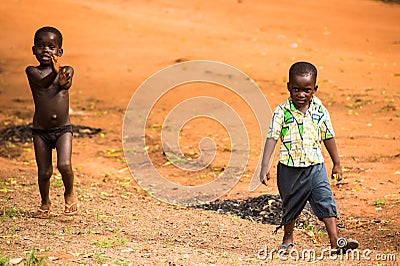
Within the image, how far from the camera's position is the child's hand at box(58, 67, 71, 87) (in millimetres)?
5491

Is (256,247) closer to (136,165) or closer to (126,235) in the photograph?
(126,235)

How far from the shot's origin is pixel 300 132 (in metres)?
4.71

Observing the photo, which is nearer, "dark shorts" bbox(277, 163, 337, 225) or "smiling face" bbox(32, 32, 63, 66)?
"dark shorts" bbox(277, 163, 337, 225)

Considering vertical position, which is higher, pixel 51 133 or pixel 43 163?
pixel 51 133

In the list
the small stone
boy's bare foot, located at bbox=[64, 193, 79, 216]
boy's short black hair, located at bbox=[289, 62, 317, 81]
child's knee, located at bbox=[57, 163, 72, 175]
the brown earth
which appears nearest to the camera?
the small stone

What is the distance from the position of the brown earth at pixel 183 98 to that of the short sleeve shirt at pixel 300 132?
0.74 meters

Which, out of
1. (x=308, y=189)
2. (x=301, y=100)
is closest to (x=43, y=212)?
(x=308, y=189)

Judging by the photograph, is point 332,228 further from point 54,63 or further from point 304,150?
point 54,63

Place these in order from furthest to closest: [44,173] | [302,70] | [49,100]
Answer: [44,173], [49,100], [302,70]

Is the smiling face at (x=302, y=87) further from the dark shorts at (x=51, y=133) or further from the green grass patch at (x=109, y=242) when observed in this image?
the dark shorts at (x=51, y=133)

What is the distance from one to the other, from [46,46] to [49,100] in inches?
18.0

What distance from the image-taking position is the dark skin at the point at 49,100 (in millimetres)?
5477

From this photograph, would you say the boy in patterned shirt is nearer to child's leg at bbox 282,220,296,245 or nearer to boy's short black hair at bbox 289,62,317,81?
boy's short black hair at bbox 289,62,317,81

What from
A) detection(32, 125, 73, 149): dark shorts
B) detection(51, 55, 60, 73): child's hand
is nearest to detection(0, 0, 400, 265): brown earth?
detection(32, 125, 73, 149): dark shorts
